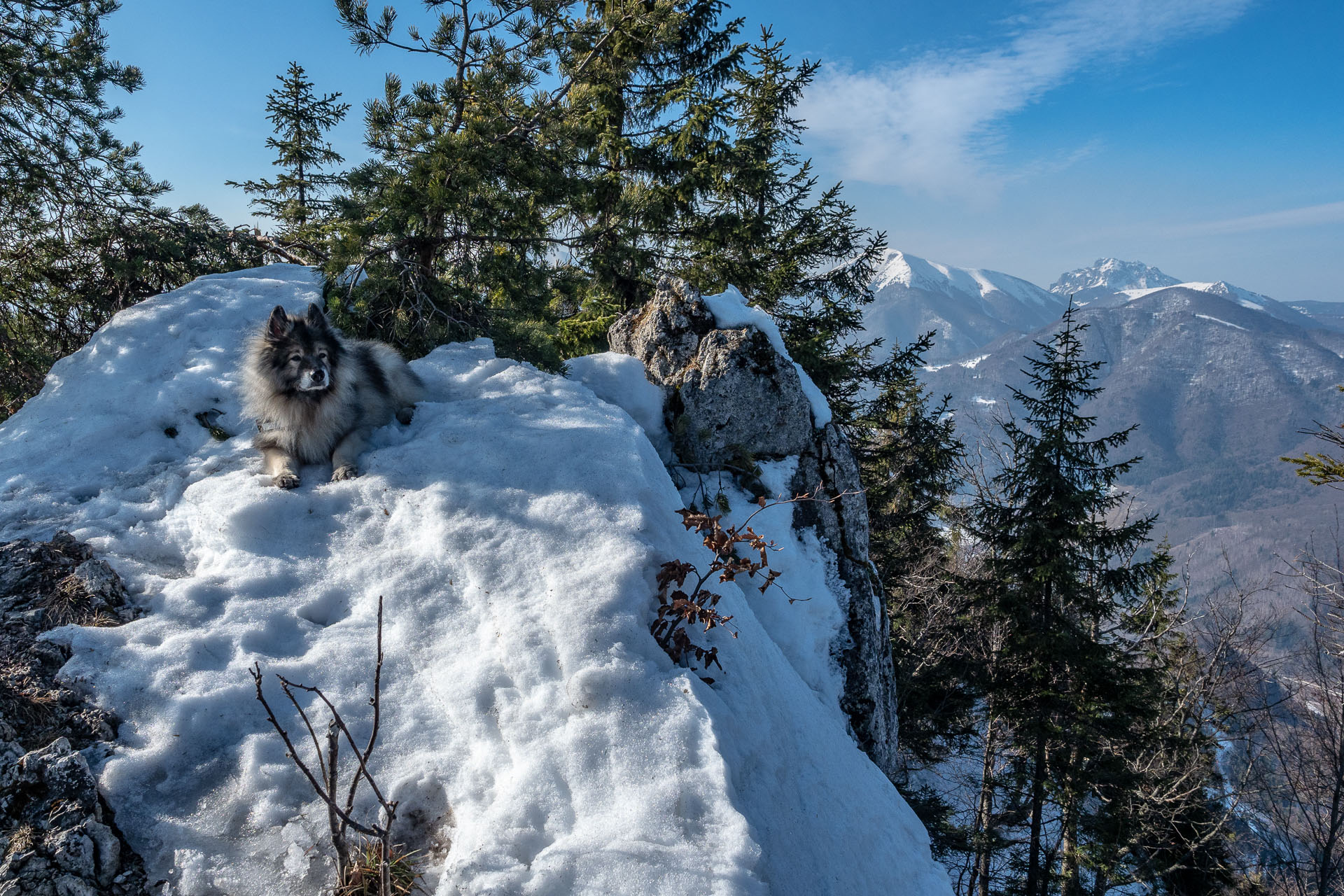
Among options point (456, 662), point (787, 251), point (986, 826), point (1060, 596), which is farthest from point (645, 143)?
point (986, 826)

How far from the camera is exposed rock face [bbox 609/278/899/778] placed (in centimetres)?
715

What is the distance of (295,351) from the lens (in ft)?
16.6

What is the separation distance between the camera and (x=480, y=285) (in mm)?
7484

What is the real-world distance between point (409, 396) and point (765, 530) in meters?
3.96

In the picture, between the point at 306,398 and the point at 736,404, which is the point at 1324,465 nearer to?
the point at 736,404

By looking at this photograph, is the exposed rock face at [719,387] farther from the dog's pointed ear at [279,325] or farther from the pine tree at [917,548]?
the pine tree at [917,548]

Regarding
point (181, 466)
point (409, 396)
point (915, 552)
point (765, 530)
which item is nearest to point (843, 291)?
point (915, 552)

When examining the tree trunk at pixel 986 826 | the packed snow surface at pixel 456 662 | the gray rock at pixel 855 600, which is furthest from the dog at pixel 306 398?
the tree trunk at pixel 986 826

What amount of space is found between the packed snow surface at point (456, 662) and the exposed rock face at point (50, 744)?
115 mm

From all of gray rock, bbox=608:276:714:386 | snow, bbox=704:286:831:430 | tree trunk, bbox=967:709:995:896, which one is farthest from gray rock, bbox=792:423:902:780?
tree trunk, bbox=967:709:995:896

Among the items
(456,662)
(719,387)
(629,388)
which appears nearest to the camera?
(456,662)

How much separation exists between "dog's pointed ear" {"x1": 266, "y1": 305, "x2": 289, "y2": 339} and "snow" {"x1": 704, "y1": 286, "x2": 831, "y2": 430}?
4.67 metres

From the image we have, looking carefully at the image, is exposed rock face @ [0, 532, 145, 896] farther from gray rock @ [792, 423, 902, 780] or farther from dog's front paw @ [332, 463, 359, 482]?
gray rock @ [792, 423, 902, 780]

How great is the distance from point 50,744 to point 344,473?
7.86ft
